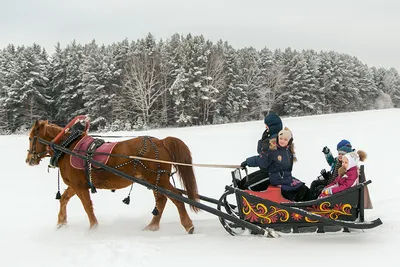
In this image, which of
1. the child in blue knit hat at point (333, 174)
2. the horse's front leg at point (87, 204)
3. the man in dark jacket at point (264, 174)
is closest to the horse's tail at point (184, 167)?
the man in dark jacket at point (264, 174)

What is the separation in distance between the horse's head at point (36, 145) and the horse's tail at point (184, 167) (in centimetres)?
220

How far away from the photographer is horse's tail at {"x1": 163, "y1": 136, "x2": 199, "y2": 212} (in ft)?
17.9

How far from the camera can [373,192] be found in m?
7.09

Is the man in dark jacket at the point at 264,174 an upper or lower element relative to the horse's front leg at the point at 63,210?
upper

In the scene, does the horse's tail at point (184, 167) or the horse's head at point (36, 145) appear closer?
the horse's tail at point (184, 167)

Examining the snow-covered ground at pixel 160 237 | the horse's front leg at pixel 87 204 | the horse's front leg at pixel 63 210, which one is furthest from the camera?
the horse's front leg at pixel 63 210

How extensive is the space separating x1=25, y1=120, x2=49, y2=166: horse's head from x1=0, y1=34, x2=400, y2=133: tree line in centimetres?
2626

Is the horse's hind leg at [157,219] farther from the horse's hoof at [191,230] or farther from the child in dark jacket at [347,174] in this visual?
the child in dark jacket at [347,174]

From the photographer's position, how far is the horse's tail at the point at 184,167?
5461 millimetres

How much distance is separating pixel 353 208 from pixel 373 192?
Answer: 3.25 metres

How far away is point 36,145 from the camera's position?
5.92 meters

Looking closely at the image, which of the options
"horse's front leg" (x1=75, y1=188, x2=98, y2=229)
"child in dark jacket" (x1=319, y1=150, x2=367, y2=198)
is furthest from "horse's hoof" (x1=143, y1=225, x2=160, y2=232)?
"child in dark jacket" (x1=319, y1=150, x2=367, y2=198)

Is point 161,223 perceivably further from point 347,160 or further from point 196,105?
point 196,105

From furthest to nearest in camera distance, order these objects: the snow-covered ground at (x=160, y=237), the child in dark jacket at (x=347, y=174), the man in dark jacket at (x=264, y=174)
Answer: the man in dark jacket at (x=264, y=174) < the child in dark jacket at (x=347, y=174) < the snow-covered ground at (x=160, y=237)
